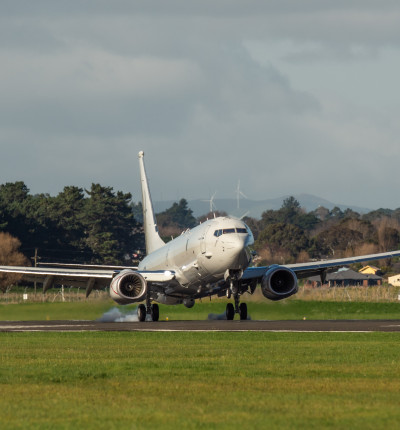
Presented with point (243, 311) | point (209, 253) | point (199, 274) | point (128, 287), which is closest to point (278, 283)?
point (243, 311)

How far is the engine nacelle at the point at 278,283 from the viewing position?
5694 centimetres

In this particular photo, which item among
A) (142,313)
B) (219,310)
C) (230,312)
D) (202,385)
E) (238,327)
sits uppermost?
(219,310)

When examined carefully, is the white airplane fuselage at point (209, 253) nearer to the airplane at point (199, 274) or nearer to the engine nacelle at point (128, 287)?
the airplane at point (199, 274)

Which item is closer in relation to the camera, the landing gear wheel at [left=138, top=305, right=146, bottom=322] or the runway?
the runway

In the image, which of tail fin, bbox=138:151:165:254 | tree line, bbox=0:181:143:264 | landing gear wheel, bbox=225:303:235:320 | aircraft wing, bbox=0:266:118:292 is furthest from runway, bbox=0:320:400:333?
tree line, bbox=0:181:143:264

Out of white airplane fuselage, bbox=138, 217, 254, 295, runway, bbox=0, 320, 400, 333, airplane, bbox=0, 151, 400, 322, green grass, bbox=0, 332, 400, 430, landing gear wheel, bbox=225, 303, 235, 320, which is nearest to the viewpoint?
green grass, bbox=0, 332, 400, 430

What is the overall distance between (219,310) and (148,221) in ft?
27.1

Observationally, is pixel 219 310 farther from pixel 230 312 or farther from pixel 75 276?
pixel 230 312

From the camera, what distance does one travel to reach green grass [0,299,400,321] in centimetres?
6200

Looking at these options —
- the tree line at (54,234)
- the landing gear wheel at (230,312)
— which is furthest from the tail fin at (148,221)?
the tree line at (54,234)

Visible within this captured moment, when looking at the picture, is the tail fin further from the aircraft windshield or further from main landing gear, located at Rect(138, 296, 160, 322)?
the aircraft windshield

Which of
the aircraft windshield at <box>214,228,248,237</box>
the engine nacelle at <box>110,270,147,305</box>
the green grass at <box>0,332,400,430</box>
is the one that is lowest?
the green grass at <box>0,332,400,430</box>

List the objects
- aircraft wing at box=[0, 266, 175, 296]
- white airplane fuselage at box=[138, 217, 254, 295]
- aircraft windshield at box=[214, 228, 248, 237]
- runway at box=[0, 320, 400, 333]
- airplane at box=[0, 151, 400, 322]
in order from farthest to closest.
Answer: aircraft wing at box=[0, 266, 175, 296]
aircraft windshield at box=[214, 228, 248, 237]
airplane at box=[0, 151, 400, 322]
white airplane fuselage at box=[138, 217, 254, 295]
runway at box=[0, 320, 400, 333]

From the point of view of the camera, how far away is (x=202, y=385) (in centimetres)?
1908
